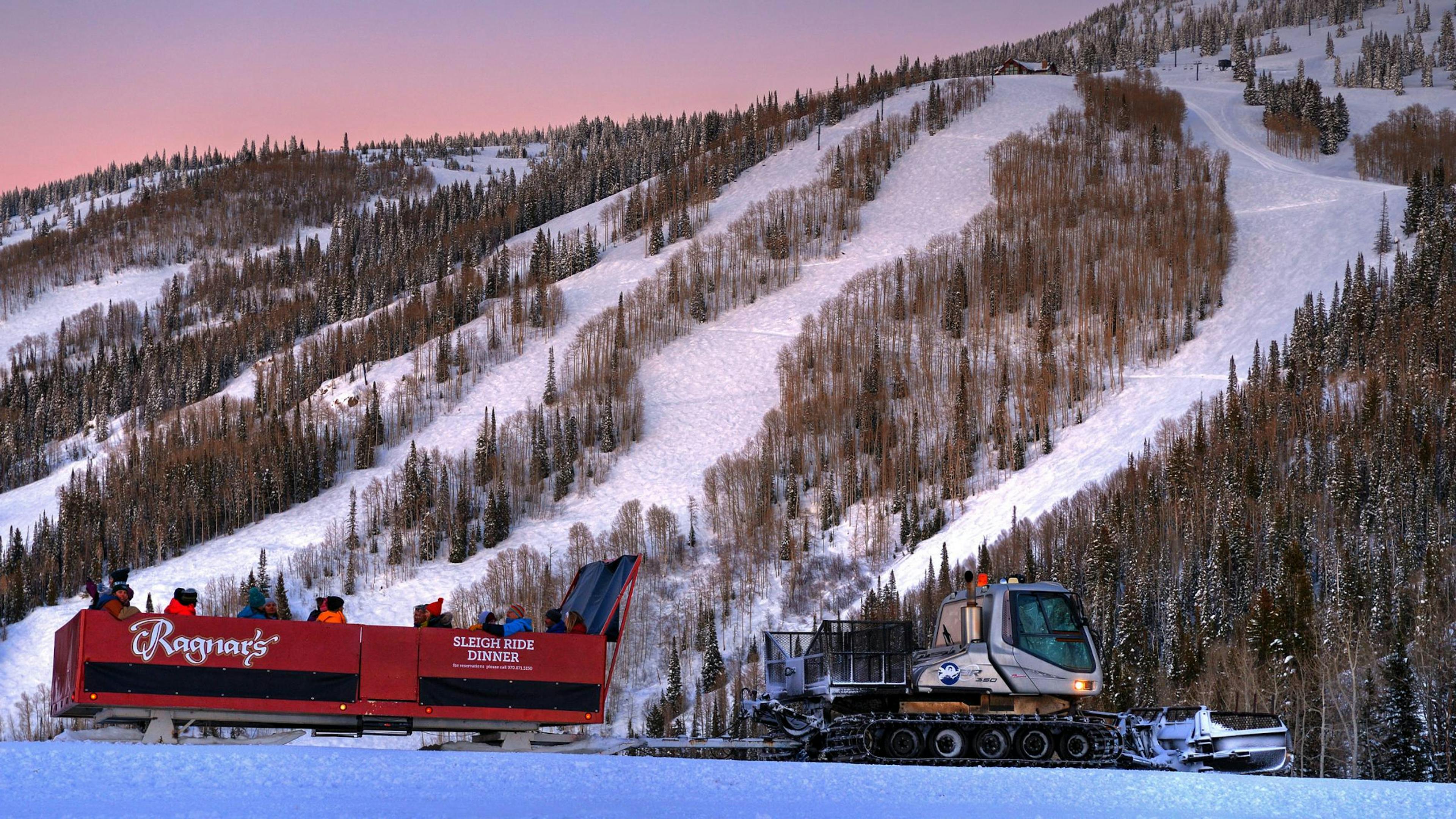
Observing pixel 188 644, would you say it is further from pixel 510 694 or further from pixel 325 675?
pixel 510 694

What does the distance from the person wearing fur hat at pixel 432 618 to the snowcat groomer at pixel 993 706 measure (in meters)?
6.53

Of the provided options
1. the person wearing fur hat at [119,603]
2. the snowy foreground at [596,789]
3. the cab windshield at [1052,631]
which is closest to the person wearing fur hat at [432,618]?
the snowy foreground at [596,789]

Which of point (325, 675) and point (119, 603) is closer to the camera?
point (119, 603)

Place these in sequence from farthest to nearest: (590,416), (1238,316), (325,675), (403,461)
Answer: (403,461)
(590,416)
(1238,316)
(325,675)

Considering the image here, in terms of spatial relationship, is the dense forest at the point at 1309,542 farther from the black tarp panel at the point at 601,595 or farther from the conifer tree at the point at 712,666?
Answer: the black tarp panel at the point at 601,595

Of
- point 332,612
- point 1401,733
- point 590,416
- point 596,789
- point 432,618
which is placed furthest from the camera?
point 590,416

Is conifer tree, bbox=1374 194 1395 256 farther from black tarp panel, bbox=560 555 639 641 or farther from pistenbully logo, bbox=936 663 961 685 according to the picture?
black tarp panel, bbox=560 555 639 641

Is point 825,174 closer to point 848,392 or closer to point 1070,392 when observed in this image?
point 848,392

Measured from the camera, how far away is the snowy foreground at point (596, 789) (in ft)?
50.4

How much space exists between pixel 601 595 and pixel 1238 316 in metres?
120

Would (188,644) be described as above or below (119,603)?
below

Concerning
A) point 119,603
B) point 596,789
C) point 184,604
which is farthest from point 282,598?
point 596,789

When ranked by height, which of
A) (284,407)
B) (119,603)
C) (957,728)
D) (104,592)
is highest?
(119,603)

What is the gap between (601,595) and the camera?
84.7ft
